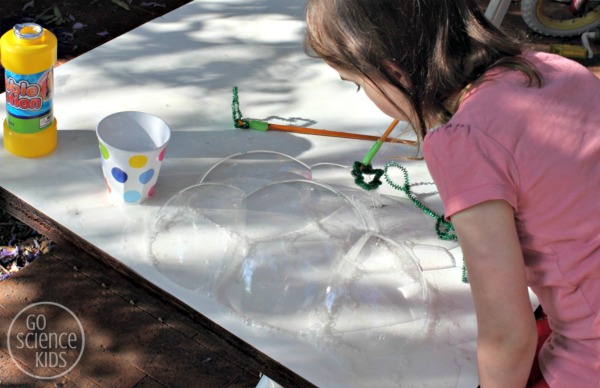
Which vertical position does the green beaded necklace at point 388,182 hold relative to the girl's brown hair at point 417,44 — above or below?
below

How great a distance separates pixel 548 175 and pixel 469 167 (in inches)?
4.3

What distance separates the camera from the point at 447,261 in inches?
51.4

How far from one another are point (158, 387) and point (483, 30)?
115 centimetres

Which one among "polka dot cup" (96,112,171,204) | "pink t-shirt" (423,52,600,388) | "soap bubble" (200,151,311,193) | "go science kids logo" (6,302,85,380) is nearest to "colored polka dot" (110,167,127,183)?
"polka dot cup" (96,112,171,204)

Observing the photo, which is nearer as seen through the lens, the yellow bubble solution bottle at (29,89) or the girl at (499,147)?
the girl at (499,147)

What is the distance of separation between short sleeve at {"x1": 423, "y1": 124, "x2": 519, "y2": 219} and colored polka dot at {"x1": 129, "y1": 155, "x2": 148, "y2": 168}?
0.50 m

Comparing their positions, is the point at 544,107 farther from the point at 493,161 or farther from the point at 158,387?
the point at 158,387

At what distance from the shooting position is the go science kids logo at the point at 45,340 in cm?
182

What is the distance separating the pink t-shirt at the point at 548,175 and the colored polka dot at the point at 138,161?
0.50 meters

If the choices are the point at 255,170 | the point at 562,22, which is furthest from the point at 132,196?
the point at 562,22

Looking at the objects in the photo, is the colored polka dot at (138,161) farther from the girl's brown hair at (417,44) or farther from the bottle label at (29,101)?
the girl's brown hair at (417,44)

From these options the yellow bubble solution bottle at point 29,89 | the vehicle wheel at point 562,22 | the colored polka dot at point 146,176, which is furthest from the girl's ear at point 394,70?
the vehicle wheel at point 562,22

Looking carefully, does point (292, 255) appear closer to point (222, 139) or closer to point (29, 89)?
point (222, 139)

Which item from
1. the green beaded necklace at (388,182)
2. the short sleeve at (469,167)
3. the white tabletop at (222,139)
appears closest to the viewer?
the short sleeve at (469,167)
